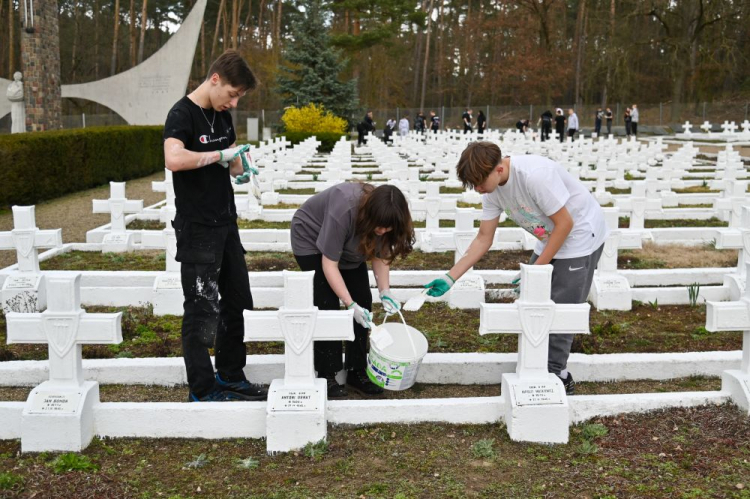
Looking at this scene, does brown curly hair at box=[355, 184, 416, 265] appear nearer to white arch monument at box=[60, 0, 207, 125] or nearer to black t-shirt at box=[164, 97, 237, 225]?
black t-shirt at box=[164, 97, 237, 225]

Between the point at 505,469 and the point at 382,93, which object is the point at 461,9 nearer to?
the point at 382,93

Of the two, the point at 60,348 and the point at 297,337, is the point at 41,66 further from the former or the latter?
the point at 297,337

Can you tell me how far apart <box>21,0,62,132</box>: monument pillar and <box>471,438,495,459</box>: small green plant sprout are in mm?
23787

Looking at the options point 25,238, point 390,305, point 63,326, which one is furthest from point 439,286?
point 25,238

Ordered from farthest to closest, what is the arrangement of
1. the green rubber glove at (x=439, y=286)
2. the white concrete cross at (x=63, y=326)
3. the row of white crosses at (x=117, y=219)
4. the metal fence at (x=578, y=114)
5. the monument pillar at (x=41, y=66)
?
the metal fence at (x=578, y=114)
the monument pillar at (x=41, y=66)
the row of white crosses at (x=117, y=219)
the green rubber glove at (x=439, y=286)
the white concrete cross at (x=63, y=326)

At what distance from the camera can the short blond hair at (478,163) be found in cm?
386

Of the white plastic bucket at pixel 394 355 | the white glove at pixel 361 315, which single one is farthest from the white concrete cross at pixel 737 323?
the white glove at pixel 361 315

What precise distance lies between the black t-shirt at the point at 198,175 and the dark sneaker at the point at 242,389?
880 millimetres

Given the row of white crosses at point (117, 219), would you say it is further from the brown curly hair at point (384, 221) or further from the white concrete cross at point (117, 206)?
the brown curly hair at point (384, 221)

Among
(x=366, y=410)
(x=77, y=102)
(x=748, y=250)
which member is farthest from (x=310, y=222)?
(x=77, y=102)

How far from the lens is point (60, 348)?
3.49 metres

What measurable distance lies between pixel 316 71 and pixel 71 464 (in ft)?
112

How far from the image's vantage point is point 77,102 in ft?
140

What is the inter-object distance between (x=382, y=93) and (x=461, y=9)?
9968 mm
